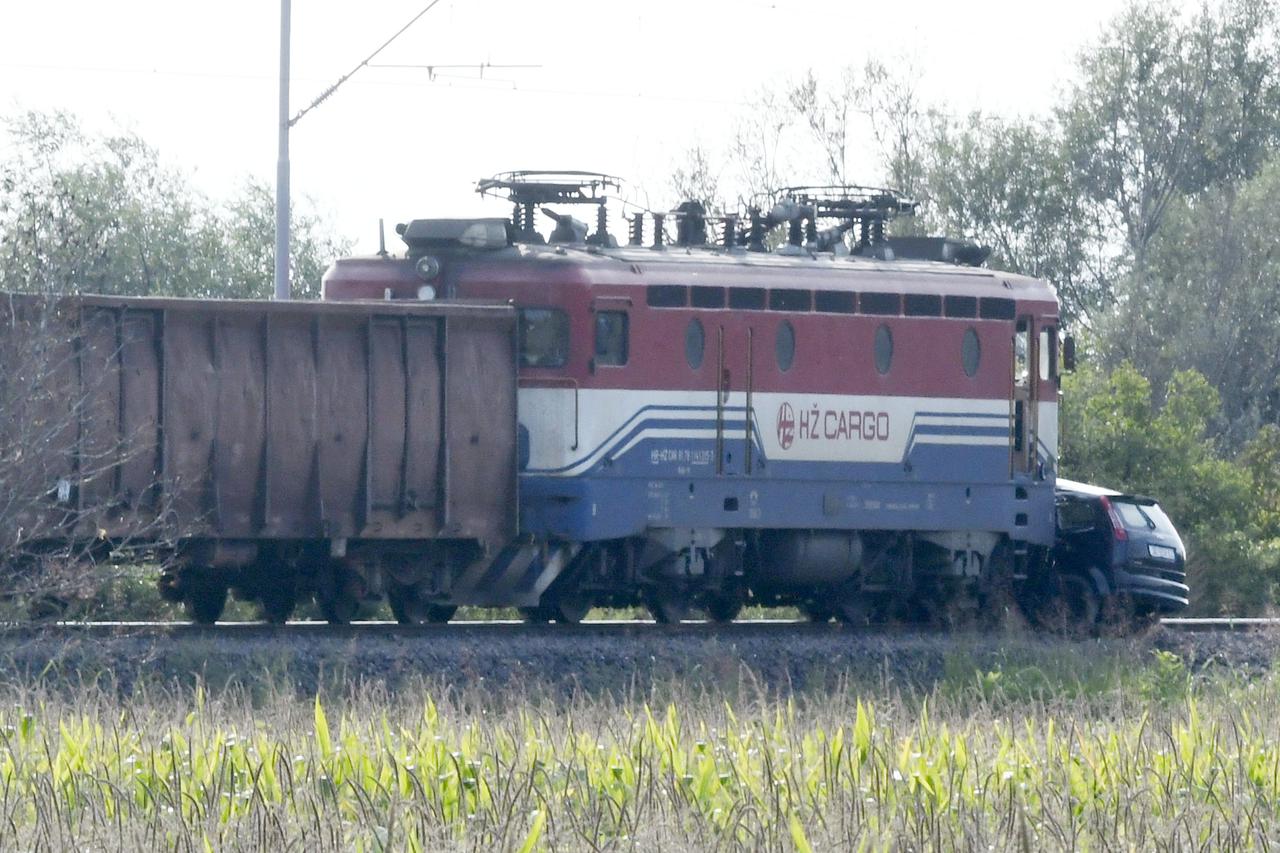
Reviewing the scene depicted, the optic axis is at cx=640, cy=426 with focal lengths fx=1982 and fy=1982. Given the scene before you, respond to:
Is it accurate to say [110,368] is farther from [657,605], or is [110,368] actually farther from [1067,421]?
[1067,421]

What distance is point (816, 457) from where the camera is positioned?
18359mm

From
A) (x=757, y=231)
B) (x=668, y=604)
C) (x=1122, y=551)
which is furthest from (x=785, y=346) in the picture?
(x=1122, y=551)

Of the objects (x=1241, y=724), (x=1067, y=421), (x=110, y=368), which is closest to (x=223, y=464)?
(x=110, y=368)

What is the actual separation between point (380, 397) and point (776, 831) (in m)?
10.1

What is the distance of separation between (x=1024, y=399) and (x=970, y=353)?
0.93 m

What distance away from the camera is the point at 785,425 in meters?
18.2

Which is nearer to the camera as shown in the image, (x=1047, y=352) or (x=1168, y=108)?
(x=1047, y=352)

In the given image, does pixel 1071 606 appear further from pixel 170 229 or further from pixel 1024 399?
pixel 170 229

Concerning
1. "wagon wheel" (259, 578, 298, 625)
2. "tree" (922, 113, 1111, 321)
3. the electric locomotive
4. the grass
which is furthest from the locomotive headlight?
"tree" (922, 113, 1111, 321)

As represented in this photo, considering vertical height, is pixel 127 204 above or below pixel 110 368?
above

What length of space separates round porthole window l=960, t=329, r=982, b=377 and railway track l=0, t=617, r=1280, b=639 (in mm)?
2606

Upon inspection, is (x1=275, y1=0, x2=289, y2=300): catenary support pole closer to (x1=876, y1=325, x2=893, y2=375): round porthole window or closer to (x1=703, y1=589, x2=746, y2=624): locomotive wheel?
(x1=703, y1=589, x2=746, y2=624): locomotive wheel

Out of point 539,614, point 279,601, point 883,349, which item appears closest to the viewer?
point 279,601

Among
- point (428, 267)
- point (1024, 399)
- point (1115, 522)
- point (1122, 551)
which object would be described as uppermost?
point (428, 267)
